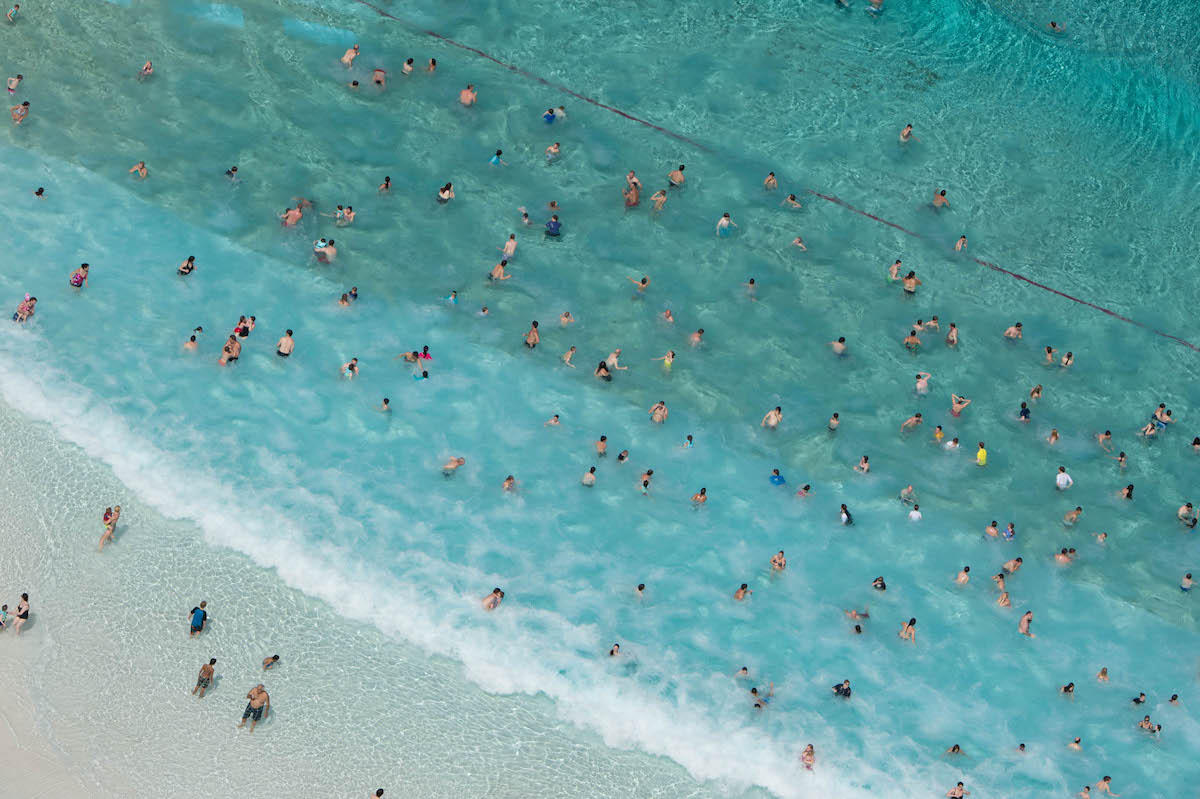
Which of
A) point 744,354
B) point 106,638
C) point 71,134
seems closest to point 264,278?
point 71,134

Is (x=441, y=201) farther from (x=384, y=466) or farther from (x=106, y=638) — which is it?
(x=106, y=638)

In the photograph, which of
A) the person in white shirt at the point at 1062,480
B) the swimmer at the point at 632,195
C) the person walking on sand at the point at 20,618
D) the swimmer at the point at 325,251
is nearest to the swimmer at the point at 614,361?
the swimmer at the point at 632,195

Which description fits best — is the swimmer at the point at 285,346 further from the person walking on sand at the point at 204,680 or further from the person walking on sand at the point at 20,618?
the person walking on sand at the point at 204,680

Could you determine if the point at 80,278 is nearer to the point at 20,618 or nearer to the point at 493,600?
the point at 20,618

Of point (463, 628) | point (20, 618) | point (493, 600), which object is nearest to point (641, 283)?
point (493, 600)

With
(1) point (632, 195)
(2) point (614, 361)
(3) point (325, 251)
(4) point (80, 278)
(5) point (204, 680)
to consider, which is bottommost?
(5) point (204, 680)

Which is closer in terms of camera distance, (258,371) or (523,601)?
(523,601)
